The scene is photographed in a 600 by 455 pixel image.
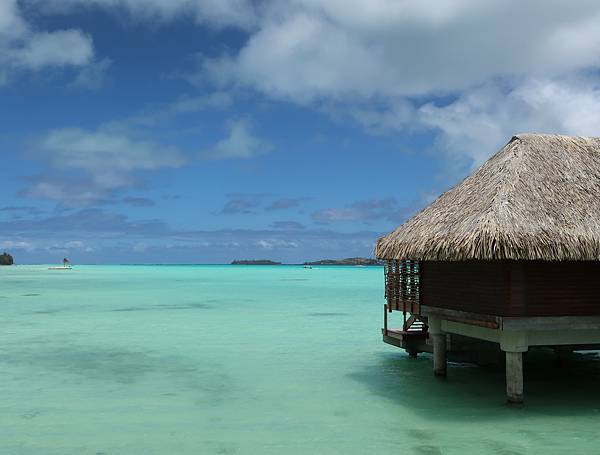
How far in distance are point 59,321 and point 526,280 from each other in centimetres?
1940

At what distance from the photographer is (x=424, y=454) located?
7.89 m

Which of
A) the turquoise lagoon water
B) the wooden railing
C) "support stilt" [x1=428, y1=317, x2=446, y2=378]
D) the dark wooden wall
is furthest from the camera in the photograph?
the wooden railing

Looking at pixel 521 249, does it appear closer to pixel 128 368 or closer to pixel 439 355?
pixel 439 355

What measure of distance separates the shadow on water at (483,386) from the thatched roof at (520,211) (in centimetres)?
225

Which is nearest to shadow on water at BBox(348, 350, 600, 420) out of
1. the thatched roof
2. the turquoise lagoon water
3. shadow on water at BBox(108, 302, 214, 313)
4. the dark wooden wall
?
the turquoise lagoon water

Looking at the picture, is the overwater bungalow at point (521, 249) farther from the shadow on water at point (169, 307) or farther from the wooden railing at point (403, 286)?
the shadow on water at point (169, 307)

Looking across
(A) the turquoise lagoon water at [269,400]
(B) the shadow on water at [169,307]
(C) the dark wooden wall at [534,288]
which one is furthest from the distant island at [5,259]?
(C) the dark wooden wall at [534,288]

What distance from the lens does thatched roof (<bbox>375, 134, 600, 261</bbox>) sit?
901 cm

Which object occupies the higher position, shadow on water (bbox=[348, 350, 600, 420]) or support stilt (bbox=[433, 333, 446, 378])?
support stilt (bbox=[433, 333, 446, 378])

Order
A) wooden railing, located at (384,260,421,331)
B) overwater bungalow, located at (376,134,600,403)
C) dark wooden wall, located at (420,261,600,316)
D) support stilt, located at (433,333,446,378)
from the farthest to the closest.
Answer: wooden railing, located at (384,260,421,331), support stilt, located at (433,333,446,378), dark wooden wall, located at (420,261,600,316), overwater bungalow, located at (376,134,600,403)

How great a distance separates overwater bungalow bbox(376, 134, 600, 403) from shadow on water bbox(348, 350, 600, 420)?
704mm

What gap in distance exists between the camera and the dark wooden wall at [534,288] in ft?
30.7

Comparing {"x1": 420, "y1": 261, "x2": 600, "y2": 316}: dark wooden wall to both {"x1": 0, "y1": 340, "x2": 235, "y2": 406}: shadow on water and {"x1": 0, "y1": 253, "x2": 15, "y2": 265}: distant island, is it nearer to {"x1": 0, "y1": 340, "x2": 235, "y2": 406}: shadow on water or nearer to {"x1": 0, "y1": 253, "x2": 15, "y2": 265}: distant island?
{"x1": 0, "y1": 340, "x2": 235, "y2": 406}: shadow on water

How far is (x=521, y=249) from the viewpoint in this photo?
8859 millimetres
